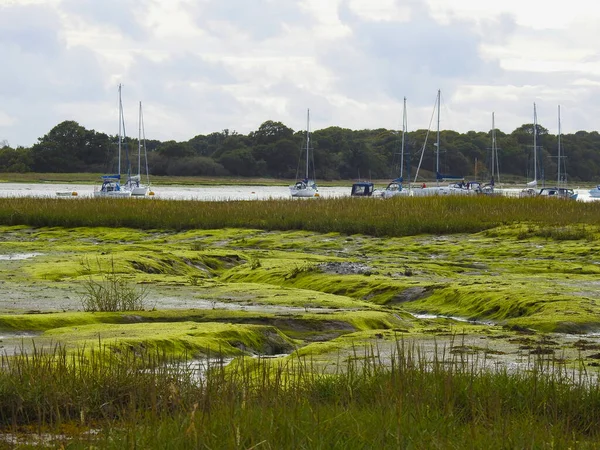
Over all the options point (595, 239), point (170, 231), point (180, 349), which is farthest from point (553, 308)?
point (170, 231)

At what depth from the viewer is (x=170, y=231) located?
2975 centimetres

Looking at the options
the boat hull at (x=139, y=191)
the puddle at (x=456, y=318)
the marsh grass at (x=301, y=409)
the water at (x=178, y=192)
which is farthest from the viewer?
the boat hull at (x=139, y=191)

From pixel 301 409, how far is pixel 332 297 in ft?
28.4

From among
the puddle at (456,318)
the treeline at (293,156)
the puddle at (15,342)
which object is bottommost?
the puddle at (456,318)

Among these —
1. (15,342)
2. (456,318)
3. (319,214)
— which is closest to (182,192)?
(319,214)

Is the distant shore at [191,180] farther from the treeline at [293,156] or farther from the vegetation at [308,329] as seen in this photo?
the vegetation at [308,329]

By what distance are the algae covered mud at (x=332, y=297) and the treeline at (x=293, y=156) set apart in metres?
83.8

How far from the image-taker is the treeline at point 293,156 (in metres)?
111

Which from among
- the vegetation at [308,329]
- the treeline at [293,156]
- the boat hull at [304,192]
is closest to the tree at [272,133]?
the treeline at [293,156]

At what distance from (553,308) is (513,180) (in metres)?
104

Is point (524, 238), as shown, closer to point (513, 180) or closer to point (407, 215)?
point (407, 215)

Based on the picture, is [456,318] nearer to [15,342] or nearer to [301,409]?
[15,342]

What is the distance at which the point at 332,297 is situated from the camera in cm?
1401

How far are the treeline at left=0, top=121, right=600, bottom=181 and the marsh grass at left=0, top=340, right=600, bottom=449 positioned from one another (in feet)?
327
